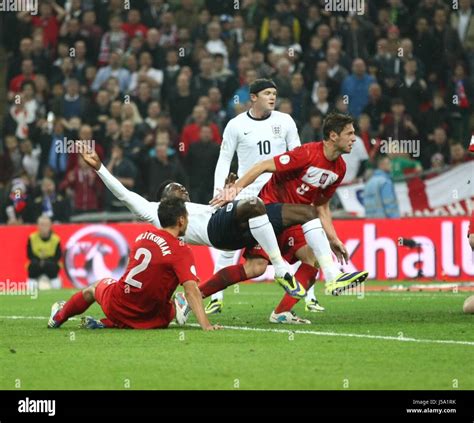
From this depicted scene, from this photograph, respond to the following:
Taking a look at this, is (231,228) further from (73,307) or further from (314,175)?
(73,307)

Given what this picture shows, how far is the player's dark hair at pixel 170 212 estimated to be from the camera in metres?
10.2

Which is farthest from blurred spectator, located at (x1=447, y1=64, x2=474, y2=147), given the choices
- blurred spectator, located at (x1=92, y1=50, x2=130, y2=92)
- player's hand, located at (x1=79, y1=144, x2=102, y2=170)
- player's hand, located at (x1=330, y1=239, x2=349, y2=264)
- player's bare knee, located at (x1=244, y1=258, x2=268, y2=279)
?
player's hand, located at (x1=79, y1=144, x2=102, y2=170)

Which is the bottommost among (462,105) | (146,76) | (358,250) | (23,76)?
(358,250)

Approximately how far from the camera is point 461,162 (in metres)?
19.9

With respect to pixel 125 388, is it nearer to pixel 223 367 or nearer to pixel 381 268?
pixel 223 367

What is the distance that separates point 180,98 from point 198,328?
11.2m

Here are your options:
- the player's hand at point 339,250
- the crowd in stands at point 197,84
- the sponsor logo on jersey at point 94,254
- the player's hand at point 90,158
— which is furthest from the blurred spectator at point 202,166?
the player's hand at point 90,158

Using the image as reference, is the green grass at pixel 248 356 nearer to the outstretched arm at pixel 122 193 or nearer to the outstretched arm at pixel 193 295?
the outstretched arm at pixel 193 295

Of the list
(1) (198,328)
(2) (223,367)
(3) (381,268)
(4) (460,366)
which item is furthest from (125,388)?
(3) (381,268)

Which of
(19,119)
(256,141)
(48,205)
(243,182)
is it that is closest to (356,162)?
(48,205)

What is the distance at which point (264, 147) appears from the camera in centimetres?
1294

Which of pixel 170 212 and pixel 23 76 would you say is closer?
pixel 170 212

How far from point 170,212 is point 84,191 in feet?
35.4

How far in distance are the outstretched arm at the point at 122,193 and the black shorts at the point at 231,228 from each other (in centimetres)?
66
